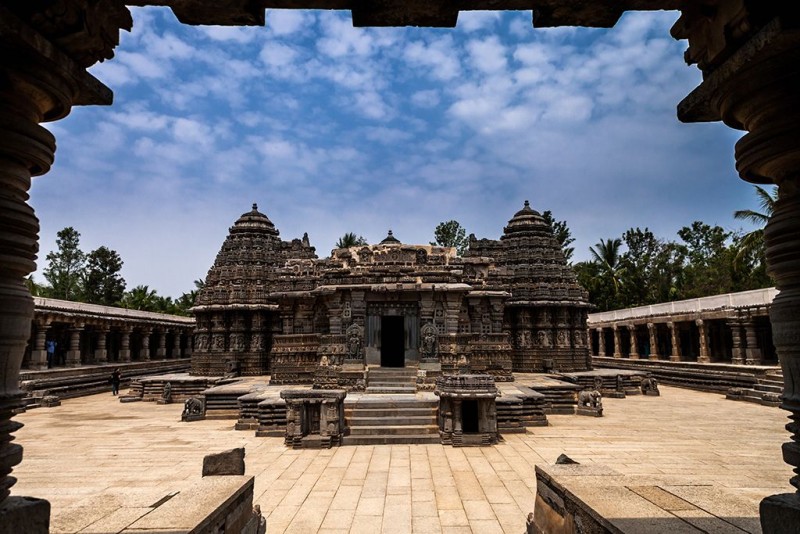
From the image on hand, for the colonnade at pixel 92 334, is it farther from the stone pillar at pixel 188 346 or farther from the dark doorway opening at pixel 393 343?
the dark doorway opening at pixel 393 343

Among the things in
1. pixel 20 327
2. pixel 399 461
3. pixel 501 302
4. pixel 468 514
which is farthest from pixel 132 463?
pixel 501 302

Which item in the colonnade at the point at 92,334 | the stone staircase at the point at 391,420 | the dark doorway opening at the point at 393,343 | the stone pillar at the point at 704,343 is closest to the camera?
the stone staircase at the point at 391,420

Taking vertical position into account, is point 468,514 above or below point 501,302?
below

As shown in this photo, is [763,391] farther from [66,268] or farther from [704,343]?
[66,268]

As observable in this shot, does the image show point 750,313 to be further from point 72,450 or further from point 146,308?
point 146,308

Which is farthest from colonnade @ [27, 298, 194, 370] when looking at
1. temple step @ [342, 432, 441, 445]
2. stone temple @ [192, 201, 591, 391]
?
temple step @ [342, 432, 441, 445]

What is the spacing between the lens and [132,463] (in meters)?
10.1

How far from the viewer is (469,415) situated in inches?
490

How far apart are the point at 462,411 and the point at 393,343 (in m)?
10.9

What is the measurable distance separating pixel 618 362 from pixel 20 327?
3694cm

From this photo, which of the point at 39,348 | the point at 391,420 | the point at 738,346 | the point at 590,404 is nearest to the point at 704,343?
the point at 738,346

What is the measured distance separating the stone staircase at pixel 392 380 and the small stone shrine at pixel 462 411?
3554 mm

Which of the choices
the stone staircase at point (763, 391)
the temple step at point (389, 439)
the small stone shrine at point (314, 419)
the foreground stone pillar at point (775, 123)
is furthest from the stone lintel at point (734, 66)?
the stone staircase at point (763, 391)

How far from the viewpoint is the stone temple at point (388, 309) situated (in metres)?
18.3
